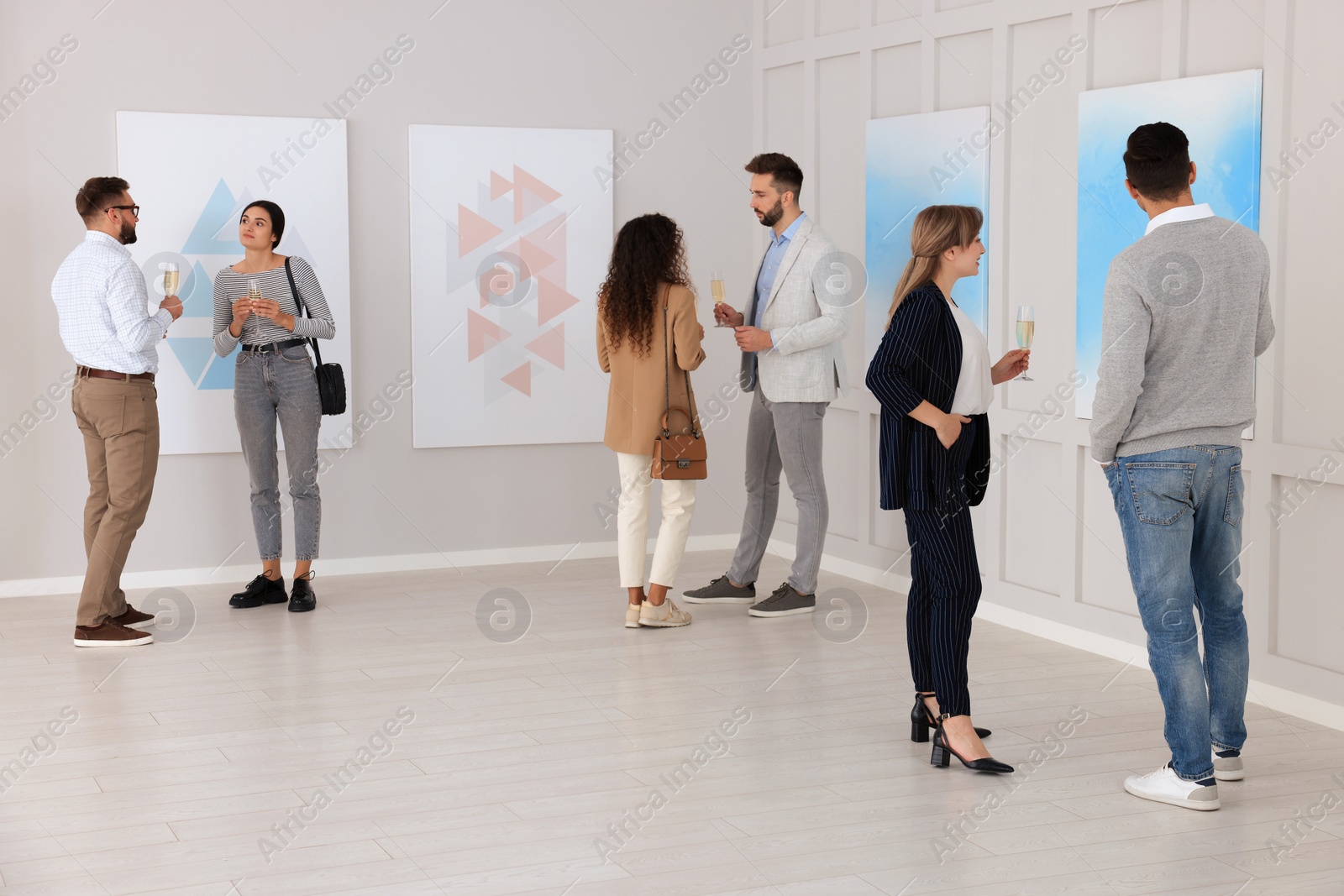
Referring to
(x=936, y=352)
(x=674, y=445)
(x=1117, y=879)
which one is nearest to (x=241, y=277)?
(x=674, y=445)

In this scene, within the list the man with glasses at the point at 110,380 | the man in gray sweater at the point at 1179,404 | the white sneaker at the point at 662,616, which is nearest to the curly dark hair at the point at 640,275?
the white sneaker at the point at 662,616

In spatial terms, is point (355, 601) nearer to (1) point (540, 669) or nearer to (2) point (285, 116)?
(1) point (540, 669)

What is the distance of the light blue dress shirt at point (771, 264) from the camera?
5.65 m

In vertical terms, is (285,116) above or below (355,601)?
above

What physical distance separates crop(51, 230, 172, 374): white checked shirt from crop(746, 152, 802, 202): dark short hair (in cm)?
257

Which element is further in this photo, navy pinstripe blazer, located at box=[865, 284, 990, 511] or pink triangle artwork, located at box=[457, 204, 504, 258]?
pink triangle artwork, located at box=[457, 204, 504, 258]

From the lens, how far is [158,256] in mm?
6199

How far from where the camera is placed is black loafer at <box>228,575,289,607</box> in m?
5.92

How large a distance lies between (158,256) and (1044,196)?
4.10 meters

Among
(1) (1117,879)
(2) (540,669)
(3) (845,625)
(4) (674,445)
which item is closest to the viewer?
(1) (1117,879)

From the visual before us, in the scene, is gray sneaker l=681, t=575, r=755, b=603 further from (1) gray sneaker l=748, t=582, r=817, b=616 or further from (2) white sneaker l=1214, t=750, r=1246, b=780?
(2) white sneaker l=1214, t=750, r=1246, b=780

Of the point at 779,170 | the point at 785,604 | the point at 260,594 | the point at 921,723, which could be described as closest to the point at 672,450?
the point at 785,604

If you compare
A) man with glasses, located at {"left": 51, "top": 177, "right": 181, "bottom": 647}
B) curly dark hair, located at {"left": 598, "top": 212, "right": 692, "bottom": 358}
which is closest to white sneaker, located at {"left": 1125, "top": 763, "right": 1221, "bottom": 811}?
curly dark hair, located at {"left": 598, "top": 212, "right": 692, "bottom": 358}

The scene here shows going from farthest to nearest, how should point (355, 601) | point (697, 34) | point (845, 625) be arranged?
point (697, 34) → point (355, 601) → point (845, 625)
